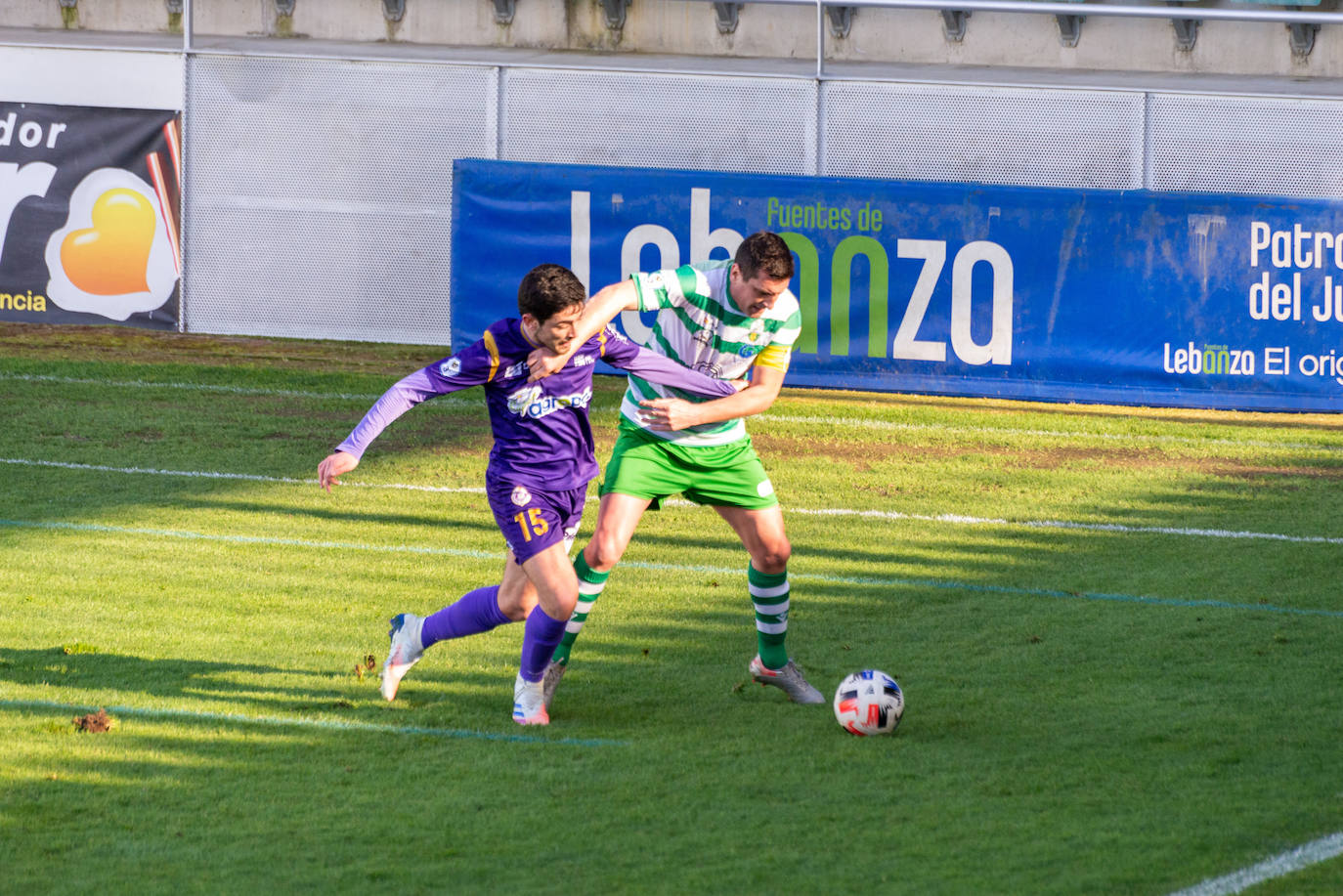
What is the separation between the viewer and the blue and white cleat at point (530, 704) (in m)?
6.23

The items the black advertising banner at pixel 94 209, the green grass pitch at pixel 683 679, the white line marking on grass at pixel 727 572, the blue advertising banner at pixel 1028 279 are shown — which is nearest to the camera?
the green grass pitch at pixel 683 679

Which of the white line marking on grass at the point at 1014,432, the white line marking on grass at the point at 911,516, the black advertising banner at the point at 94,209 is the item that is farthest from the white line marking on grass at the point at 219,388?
the white line marking on grass at the point at 911,516

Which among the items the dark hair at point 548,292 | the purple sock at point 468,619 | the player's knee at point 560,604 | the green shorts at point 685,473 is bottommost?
the purple sock at point 468,619

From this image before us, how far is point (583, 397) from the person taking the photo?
20.5 feet

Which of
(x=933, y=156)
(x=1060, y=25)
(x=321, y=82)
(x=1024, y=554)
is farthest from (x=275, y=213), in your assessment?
(x=1060, y=25)

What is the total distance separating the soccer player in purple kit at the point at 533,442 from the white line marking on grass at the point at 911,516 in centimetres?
438

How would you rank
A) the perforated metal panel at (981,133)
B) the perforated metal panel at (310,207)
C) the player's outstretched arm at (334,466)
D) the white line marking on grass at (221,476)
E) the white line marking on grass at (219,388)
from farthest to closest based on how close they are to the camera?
the perforated metal panel at (310,207) → the perforated metal panel at (981,133) → the white line marking on grass at (219,388) → the white line marking on grass at (221,476) → the player's outstretched arm at (334,466)

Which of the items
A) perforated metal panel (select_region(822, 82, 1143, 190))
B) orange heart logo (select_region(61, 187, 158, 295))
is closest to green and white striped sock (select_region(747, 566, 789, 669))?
perforated metal panel (select_region(822, 82, 1143, 190))

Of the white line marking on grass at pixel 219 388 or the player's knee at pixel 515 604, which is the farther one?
the white line marking on grass at pixel 219 388

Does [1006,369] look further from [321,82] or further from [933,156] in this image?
[321,82]

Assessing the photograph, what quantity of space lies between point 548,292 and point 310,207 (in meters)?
11.7

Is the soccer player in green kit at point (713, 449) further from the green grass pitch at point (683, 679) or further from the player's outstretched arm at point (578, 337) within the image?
the green grass pitch at point (683, 679)

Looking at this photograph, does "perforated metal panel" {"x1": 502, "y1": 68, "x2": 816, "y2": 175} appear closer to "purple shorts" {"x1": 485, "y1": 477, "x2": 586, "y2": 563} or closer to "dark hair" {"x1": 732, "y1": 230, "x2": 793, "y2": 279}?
"dark hair" {"x1": 732, "y1": 230, "x2": 793, "y2": 279}

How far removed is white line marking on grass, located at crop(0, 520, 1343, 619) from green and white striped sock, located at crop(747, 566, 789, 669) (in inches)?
86.2
